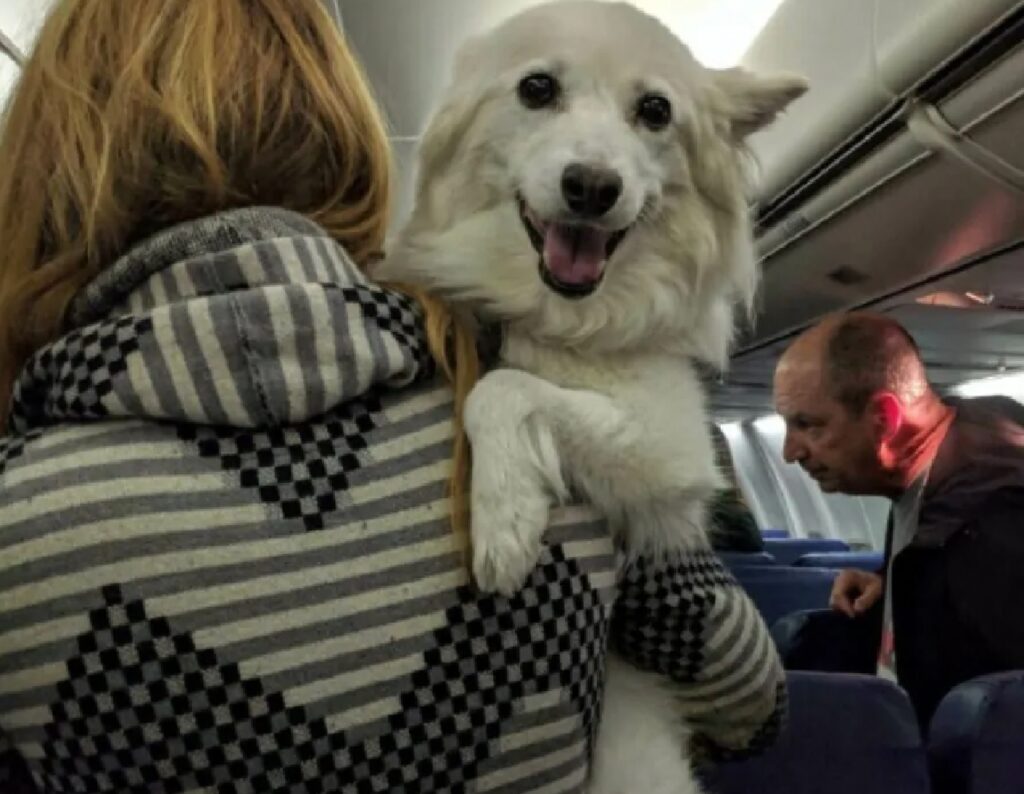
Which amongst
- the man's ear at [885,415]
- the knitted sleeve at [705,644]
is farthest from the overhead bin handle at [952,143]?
the knitted sleeve at [705,644]

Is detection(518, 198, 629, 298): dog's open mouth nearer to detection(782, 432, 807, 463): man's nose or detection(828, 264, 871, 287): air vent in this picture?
detection(782, 432, 807, 463): man's nose

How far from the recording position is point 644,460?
1.20m

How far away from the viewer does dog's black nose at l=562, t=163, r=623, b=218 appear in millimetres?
1478

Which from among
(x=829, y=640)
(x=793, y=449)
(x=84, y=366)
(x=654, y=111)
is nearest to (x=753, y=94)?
(x=654, y=111)

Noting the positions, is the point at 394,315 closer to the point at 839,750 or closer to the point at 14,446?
the point at 14,446

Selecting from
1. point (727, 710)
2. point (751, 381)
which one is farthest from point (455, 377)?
point (751, 381)

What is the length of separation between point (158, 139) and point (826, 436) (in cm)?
254

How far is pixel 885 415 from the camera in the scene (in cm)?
299

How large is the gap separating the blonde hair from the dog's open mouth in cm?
47

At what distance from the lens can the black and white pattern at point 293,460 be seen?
862 millimetres

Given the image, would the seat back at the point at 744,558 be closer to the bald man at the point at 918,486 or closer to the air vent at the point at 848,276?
the bald man at the point at 918,486

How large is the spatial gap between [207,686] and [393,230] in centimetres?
99

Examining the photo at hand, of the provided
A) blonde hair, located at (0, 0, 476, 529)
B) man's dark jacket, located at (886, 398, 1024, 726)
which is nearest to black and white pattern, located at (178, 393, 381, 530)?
blonde hair, located at (0, 0, 476, 529)

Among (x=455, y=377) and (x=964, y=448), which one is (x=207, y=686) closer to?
(x=455, y=377)
